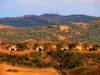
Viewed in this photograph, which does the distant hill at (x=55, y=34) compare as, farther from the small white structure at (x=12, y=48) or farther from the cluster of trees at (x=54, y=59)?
the cluster of trees at (x=54, y=59)

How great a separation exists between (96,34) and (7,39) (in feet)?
143

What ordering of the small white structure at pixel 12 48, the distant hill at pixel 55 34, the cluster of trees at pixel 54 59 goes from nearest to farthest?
the cluster of trees at pixel 54 59, the small white structure at pixel 12 48, the distant hill at pixel 55 34

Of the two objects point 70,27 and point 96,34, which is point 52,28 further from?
point 96,34

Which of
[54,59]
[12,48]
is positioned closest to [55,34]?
[12,48]

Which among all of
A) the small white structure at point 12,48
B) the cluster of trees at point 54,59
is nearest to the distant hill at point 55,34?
the small white structure at point 12,48

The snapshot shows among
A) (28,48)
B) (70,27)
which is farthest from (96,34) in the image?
(28,48)

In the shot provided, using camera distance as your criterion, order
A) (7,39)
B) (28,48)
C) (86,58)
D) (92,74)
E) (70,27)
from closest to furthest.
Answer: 1. (92,74)
2. (86,58)
3. (28,48)
4. (7,39)
5. (70,27)

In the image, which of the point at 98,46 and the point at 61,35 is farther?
the point at 61,35

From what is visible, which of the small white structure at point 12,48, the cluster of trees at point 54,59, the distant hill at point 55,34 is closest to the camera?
the cluster of trees at point 54,59

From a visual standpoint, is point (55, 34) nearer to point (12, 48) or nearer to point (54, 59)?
point (12, 48)

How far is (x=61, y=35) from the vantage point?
78.2 meters


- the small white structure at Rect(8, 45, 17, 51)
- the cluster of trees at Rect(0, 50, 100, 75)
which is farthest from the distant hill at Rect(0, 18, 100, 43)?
the cluster of trees at Rect(0, 50, 100, 75)

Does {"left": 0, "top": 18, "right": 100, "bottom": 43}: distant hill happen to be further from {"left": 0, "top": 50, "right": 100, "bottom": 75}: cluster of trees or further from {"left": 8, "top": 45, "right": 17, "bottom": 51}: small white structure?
{"left": 0, "top": 50, "right": 100, "bottom": 75}: cluster of trees

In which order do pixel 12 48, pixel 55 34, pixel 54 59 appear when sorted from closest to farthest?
pixel 54 59 < pixel 12 48 < pixel 55 34
